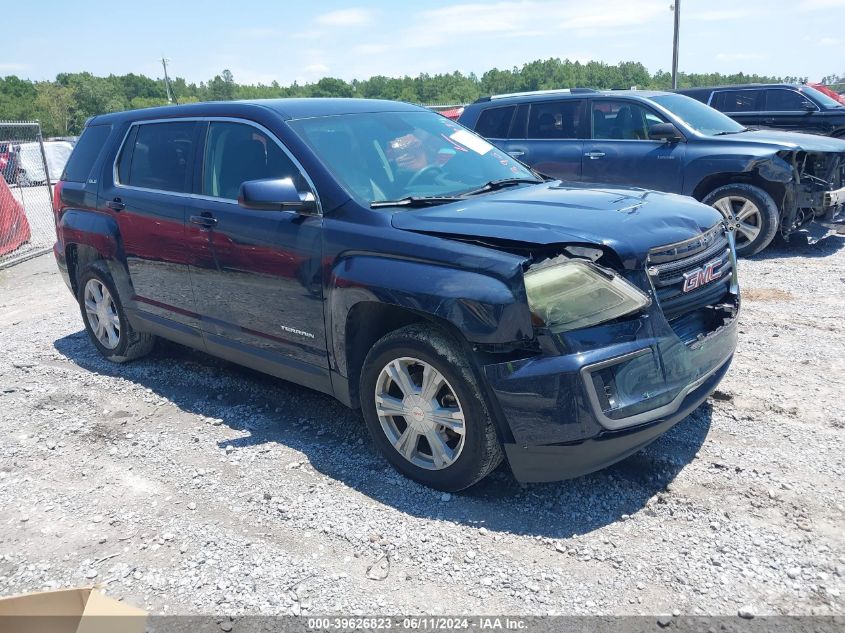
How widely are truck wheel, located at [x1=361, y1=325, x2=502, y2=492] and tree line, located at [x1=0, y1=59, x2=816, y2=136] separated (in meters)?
53.1

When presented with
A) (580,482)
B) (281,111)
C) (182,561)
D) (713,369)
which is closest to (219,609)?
(182,561)

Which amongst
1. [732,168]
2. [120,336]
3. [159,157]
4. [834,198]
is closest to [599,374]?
[159,157]

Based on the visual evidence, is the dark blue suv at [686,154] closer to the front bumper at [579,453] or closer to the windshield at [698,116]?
the windshield at [698,116]

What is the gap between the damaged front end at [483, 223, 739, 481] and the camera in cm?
293

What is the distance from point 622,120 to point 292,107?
5.52 meters

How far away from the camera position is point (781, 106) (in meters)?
12.3

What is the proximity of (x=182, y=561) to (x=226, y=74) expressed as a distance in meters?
122

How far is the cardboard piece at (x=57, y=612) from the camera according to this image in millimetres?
2240

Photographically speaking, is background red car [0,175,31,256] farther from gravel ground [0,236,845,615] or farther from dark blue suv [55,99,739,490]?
gravel ground [0,236,845,615]

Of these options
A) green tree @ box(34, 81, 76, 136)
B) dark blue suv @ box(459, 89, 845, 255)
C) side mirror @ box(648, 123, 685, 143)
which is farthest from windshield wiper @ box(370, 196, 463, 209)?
green tree @ box(34, 81, 76, 136)

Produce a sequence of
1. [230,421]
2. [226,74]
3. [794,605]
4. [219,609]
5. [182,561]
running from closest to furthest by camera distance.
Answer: [794,605] < [219,609] < [182,561] < [230,421] < [226,74]

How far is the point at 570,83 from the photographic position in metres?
68.6

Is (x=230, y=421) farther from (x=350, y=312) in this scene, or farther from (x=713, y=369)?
(x=713, y=369)

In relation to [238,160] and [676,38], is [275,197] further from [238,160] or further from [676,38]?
[676,38]
